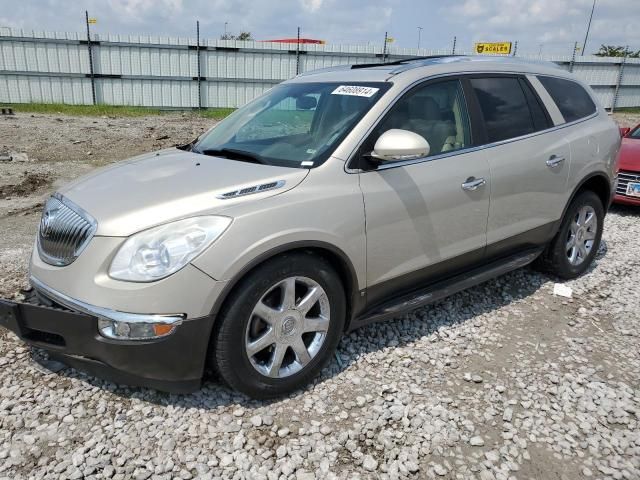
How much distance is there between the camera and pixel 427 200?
10.8 feet

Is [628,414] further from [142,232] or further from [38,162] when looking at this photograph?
[38,162]

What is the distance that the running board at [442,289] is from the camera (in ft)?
10.8

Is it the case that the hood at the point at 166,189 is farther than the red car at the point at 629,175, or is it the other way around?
the red car at the point at 629,175

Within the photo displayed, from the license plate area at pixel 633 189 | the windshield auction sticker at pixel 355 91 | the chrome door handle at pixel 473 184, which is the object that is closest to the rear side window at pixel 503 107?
the chrome door handle at pixel 473 184

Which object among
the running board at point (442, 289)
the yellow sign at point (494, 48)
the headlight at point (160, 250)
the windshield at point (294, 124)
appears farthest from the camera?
the yellow sign at point (494, 48)

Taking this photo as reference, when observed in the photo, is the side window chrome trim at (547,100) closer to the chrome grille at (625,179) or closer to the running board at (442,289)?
the running board at (442,289)

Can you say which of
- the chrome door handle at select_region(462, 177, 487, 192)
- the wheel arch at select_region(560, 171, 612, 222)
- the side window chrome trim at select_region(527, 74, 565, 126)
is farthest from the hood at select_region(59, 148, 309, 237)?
the wheel arch at select_region(560, 171, 612, 222)

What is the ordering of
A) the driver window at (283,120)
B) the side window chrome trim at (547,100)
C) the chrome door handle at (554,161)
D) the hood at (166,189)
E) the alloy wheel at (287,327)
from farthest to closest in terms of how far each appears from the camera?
1. the side window chrome trim at (547,100)
2. the chrome door handle at (554,161)
3. the driver window at (283,120)
4. the alloy wheel at (287,327)
5. the hood at (166,189)

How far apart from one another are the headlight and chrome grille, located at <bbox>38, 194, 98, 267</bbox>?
9.5 inches

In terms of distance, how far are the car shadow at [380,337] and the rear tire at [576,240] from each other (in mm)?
208

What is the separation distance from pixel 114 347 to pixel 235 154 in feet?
4.68

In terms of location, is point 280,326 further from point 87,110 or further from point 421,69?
point 87,110

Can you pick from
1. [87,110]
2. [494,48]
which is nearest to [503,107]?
[87,110]

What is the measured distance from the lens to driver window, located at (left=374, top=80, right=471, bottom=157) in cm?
330
